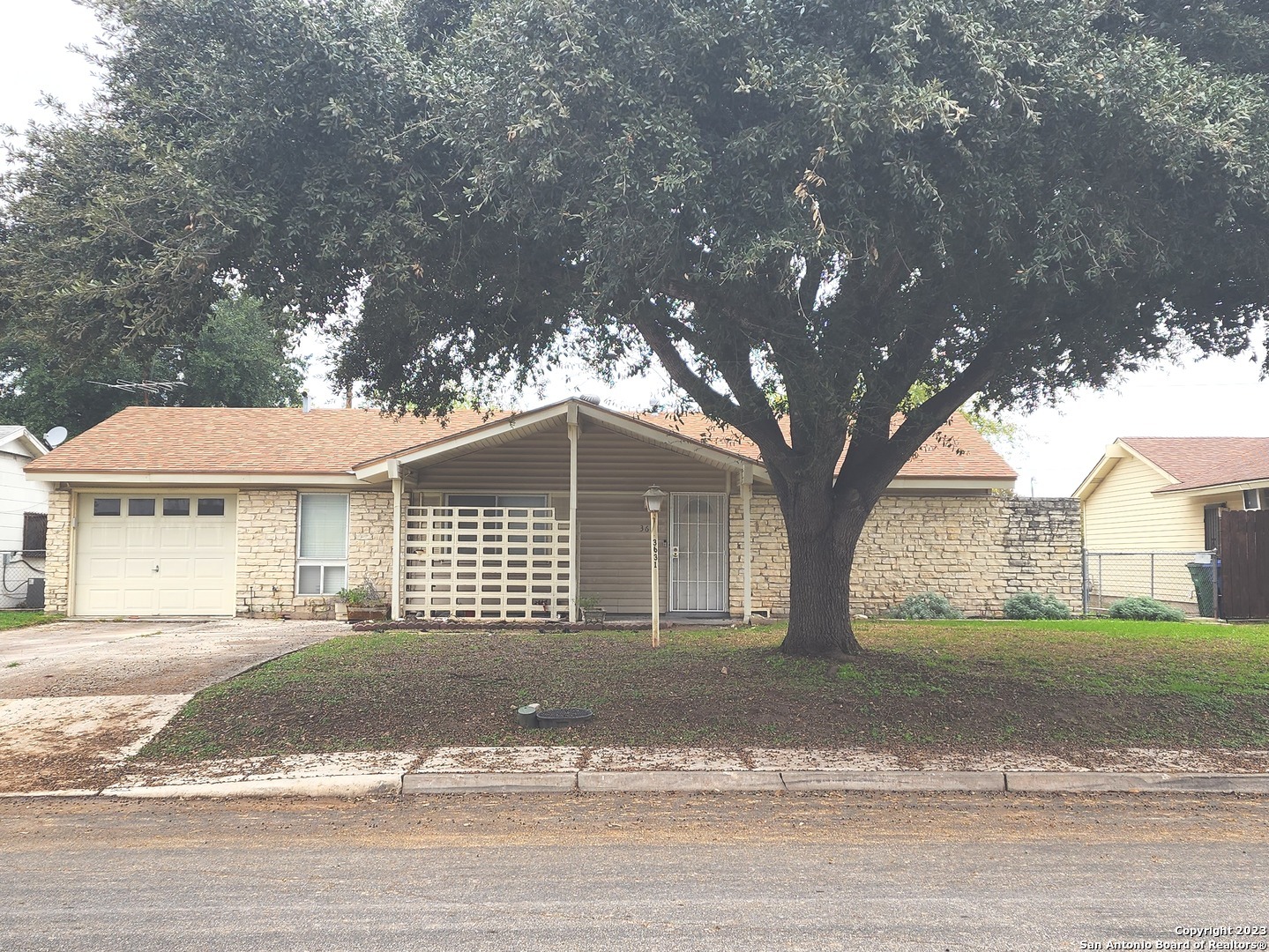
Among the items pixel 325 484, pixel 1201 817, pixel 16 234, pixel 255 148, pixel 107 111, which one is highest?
pixel 107 111

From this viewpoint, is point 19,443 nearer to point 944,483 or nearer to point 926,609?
point 926,609

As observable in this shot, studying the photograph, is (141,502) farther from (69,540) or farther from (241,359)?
(241,359)

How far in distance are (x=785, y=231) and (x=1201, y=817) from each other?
15.7ft

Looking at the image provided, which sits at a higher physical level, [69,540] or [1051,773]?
[69,540]

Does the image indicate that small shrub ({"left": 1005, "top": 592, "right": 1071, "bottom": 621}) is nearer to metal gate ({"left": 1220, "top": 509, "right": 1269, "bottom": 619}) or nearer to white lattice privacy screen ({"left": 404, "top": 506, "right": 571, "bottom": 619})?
metal gate ({"left": 1220, "top": 509, "right": 1269, "bottom": 619})

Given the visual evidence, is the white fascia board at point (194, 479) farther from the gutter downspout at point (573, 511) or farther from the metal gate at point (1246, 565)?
the metal gate at point (1246, 565)

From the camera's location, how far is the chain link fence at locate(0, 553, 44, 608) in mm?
18078

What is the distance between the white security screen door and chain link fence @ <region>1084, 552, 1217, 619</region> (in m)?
6.69

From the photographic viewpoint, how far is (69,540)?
617 inches

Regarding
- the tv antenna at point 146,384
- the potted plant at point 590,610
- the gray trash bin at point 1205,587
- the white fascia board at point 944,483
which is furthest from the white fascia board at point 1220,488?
the tv antenna at point 146,384

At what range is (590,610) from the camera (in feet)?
47.8

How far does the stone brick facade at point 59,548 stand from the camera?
1566cm

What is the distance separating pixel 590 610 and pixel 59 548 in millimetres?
9573

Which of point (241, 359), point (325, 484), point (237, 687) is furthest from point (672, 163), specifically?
point (241, 359)
